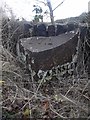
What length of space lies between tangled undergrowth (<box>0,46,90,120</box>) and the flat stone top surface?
357mm

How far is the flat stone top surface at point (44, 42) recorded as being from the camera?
401 centimetres

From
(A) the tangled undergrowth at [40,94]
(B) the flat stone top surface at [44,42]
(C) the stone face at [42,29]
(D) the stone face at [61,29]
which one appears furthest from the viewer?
(C) the stone face at [42,29]

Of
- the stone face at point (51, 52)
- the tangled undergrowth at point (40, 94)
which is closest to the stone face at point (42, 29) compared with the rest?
the stone face at point (51, 52)

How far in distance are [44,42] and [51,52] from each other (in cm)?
42

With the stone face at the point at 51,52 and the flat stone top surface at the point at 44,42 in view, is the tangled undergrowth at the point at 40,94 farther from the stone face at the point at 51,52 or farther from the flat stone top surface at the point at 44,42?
the flat stone top surface at the point at 44,42

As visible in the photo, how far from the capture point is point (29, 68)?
3.93m

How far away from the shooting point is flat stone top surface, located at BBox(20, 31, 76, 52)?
4.01 metres

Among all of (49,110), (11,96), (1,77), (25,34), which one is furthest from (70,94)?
(25,34)

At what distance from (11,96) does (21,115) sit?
→ 16.2 inches

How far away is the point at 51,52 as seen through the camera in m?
3.90

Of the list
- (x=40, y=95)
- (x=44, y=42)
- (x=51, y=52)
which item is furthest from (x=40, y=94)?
(x=44, y=42)

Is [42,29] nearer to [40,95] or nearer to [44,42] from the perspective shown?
[44,42]

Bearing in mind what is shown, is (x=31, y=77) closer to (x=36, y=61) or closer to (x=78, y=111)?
(x=36, y=61)

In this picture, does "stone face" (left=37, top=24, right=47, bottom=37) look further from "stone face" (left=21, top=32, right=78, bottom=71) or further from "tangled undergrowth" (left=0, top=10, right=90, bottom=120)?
"tangled undergrowth" (left=0, top=10, right=90, bottom=120)
